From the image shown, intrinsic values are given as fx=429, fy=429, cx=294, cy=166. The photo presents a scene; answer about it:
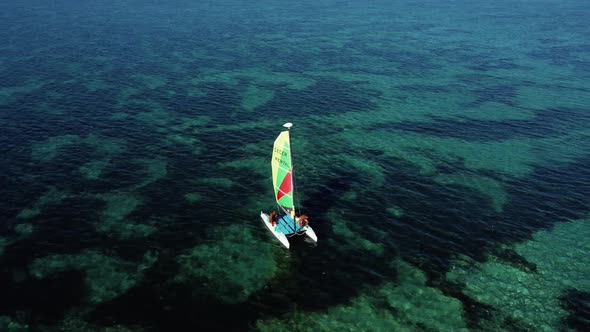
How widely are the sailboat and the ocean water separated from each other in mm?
1496

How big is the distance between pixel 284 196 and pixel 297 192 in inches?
389

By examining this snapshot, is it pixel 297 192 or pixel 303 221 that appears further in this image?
pixel 297 192

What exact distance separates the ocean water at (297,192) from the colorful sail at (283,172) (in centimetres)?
460

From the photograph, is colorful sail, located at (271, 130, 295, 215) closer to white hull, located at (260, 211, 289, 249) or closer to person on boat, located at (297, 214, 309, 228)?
person on boat, located at (297, 214, 309, 228)

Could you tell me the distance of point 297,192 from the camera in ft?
194

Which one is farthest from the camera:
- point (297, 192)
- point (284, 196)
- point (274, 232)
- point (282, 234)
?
point (297, 192)

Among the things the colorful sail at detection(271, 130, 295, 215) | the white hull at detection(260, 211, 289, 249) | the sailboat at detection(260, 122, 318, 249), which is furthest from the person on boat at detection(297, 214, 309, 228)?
the white hull at detection(260, 211, 289, 249)

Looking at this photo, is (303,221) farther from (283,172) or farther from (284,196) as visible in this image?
(283,172)

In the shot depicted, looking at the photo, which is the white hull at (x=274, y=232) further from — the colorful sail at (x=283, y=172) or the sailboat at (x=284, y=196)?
the colorful sail at (x=283, y=172)

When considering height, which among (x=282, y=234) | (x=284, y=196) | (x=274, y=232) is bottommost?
(x=274, y=232)

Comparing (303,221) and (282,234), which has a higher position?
(303,221)

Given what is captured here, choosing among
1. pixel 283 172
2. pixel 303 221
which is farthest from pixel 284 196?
pixel 303 221

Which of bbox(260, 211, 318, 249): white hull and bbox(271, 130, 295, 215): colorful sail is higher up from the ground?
bbox(271, 130, 295, 215): colorful sail

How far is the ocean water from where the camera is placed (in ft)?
133
